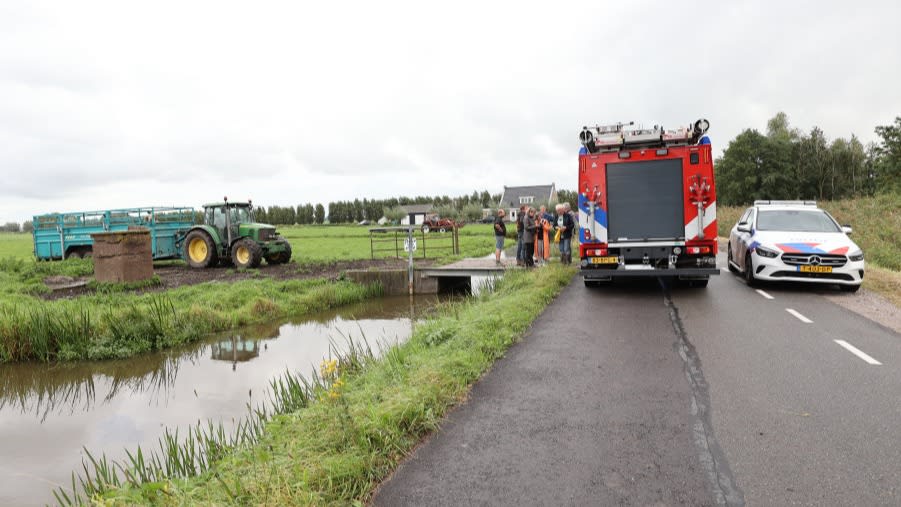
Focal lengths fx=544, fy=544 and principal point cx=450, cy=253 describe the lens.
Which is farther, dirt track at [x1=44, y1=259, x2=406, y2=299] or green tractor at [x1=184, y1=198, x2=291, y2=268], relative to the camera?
green tractor at [x1=184, y1=198, x2=291, y2=268]

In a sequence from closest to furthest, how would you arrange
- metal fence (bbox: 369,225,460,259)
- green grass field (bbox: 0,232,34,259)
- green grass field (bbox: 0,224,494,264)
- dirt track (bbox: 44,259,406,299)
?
dirt track (bbox: 44,259,406,299), metal fence (bbox: 369,225,460,259), green grass field (bbox: 0,224,494,264), green grass field (bbox: 0,232,34,259)

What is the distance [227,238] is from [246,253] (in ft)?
4.49

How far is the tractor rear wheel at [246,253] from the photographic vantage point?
20.0 metres

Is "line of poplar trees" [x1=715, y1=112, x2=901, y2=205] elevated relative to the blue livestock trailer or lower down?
elevated

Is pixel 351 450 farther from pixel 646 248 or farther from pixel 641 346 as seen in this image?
pixel 646 248

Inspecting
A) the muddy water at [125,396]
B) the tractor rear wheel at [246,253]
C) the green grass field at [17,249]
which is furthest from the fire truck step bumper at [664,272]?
the green grass field at [17,249]

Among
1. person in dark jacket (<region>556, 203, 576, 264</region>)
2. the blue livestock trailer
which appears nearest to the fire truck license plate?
person in dark jacket (<region>556, 203, 576, 264</region>)

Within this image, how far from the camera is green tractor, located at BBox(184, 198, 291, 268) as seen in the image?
20547 millimetres

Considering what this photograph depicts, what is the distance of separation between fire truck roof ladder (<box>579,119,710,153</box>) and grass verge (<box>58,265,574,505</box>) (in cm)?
524

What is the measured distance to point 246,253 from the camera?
20453mm

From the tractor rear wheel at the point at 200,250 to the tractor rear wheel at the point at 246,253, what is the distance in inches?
36.2

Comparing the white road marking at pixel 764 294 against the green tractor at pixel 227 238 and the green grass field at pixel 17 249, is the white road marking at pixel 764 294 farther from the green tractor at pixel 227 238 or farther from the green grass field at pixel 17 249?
the green grass field at pixel 17 249

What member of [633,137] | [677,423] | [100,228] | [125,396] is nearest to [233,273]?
[100,228]

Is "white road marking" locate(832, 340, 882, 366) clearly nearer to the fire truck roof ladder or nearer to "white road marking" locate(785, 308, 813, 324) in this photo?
"white road marking" locate(785, 308, 813, 324)
